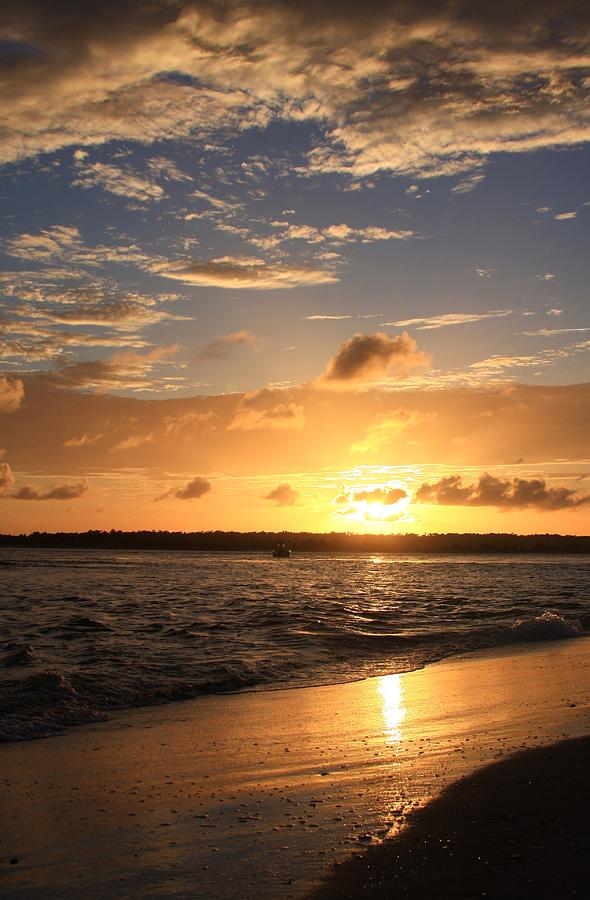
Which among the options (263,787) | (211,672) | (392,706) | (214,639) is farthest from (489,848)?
(214,639)

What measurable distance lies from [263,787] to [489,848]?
278cm

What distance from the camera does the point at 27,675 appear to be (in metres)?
14.4

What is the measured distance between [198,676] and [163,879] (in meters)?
9.81

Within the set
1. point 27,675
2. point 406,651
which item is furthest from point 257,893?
point 406,651

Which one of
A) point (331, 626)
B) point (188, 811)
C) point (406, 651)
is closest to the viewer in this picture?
point (188, 811)

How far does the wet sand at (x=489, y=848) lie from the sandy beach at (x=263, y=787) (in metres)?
0.03

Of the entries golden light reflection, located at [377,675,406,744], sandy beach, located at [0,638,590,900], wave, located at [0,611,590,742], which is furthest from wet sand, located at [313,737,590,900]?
wave, located at [0,611,590,742]

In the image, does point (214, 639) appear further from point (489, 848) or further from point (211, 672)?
point (489, 848)

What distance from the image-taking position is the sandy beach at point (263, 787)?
19.0 feet

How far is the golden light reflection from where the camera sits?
1058 cm

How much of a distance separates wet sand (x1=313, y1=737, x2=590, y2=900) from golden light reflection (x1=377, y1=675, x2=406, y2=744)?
8.43ft

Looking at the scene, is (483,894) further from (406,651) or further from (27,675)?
(406,651)

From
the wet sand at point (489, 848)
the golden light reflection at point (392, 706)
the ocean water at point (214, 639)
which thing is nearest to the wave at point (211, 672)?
the ocean water at point (214, 639)

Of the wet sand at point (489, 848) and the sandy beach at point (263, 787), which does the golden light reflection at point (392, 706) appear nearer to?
the sandy beach at point (263, 787)
